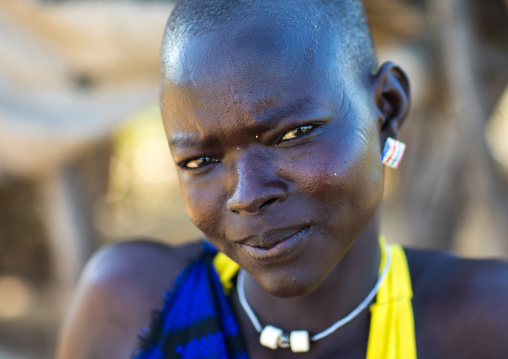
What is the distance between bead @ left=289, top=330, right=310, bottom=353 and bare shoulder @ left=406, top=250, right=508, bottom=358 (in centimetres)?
24

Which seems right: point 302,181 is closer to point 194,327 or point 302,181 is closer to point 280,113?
point 280,113

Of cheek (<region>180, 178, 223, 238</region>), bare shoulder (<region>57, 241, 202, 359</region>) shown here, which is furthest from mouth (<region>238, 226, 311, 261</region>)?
bare shoulder (<region>57, 241, 202, 359</region>)

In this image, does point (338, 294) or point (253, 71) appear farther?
point (338, 294)

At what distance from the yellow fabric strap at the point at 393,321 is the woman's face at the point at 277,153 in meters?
0.23

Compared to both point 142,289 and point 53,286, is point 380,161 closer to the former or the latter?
point 142,289

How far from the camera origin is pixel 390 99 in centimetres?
125

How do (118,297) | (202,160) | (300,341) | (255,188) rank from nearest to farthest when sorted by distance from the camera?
(255,188) → (202,160) → (300,341) → (118,297)

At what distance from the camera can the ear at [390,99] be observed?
1228mm

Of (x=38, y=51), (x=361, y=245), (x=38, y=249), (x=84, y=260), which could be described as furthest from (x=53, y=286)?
(x=361, y=245)

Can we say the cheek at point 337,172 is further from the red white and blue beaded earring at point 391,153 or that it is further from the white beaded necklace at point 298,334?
the white beaded necklace at point 298,334

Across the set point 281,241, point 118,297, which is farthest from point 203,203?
point 118,297

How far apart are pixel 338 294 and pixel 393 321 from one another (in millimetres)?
129

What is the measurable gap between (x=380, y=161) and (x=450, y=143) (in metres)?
2.20

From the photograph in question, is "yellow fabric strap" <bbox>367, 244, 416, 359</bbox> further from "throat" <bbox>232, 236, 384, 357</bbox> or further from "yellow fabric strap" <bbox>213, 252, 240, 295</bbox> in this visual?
"yellow fabric strap" <bbox>213, 252, 240, 295</bbox>
